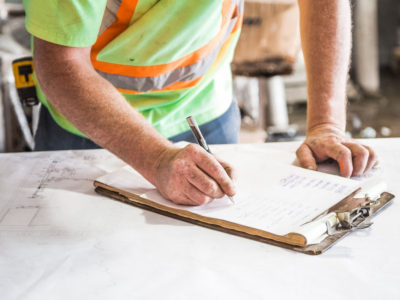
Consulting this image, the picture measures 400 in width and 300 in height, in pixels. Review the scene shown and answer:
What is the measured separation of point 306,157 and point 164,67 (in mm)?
368

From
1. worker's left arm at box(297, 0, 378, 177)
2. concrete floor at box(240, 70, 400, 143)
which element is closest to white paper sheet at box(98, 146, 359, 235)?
worker's left arm at box(297, 0, 378, 177)

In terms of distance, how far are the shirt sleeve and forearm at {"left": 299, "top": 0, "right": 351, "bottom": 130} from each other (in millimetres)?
509

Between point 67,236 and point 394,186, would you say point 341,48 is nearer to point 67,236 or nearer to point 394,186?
point 394,186

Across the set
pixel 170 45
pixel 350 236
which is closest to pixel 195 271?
pixel 350 236

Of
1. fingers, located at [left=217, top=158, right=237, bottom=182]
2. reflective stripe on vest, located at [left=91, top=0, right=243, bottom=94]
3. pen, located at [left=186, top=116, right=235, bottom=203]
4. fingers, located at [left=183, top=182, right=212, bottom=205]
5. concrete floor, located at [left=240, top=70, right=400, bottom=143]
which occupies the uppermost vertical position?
reflective stripe on vest, located at [left=91, top=0, right=243, bottom=94]

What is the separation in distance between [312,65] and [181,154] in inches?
19.0

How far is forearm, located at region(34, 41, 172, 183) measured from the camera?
3.09ft

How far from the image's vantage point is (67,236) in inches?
31.7

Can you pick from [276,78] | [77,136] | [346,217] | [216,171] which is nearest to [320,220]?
[346,217]

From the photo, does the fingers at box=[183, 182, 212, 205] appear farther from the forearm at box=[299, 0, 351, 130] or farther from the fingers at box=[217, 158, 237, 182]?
the forearm at box=[299, 0, 351, 130]

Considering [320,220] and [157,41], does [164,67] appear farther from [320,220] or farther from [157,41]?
[320,220]

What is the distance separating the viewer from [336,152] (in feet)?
3.32

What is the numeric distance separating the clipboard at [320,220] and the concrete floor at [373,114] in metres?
2.60

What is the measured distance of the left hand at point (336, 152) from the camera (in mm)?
992
